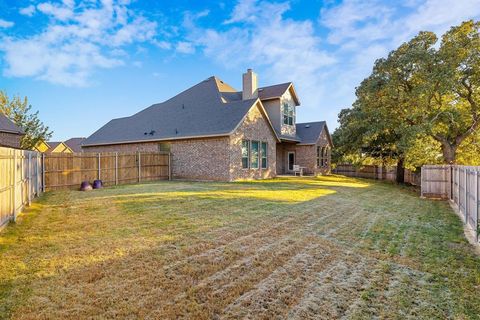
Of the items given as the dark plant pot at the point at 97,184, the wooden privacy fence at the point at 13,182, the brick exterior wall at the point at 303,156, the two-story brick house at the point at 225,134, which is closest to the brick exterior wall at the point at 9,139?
the two-story brick house at the point at 225,134

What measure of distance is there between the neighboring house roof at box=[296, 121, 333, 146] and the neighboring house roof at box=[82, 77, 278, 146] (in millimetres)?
6454

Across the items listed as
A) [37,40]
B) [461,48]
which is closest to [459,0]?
[461,48]

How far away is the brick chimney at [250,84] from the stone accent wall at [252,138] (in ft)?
12.3

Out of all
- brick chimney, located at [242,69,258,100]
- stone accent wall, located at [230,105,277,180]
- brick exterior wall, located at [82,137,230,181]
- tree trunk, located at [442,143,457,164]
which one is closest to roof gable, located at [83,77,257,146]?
brick exterior wall, located at [82,137,230,181]

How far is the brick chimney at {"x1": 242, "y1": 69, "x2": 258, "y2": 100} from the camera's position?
2206 cm

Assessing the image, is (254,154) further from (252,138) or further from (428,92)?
(428,92)

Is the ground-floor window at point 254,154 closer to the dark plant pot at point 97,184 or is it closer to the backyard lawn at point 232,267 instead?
the dark plant pot at point 97,184

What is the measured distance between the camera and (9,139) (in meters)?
18.1

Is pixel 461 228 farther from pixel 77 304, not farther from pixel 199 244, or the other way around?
pixel 77 304

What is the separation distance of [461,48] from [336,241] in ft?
60.8

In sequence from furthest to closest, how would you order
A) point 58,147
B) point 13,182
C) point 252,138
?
point 58,147
point 252,138
point 13,182

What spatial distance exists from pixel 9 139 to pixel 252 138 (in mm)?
16371

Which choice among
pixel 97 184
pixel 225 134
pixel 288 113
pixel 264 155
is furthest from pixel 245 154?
pixel 97 184

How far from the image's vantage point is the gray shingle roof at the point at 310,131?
25109 mm
